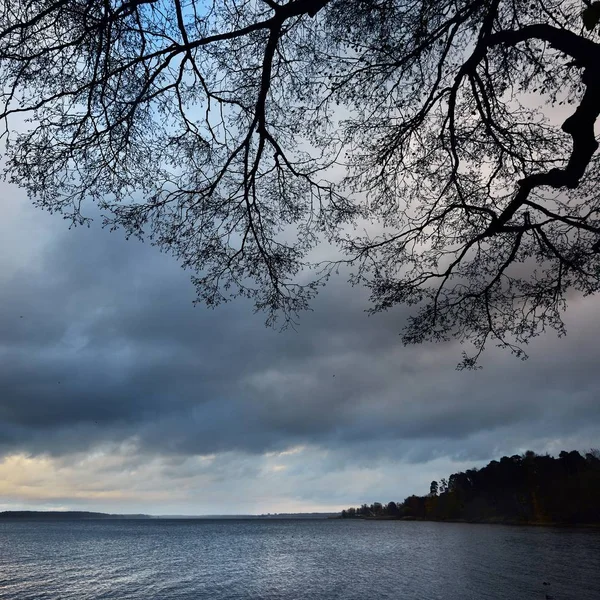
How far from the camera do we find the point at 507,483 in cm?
13562

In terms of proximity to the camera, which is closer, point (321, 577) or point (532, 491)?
point (321, 577)

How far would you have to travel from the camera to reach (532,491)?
122875 mm

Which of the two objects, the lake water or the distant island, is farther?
the distant island

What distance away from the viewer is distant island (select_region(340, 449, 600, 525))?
9912cm

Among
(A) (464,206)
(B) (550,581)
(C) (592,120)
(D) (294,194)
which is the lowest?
(B) (550,581)

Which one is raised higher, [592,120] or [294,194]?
[294,194]

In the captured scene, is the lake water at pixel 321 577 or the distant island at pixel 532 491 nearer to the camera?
the lake water at pixel 321 577

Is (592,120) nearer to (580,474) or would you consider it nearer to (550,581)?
(550,581)

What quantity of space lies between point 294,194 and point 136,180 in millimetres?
2377

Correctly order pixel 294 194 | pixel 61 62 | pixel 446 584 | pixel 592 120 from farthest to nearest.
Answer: pixel 446 584
pixel 294 194
pixel 61 62
pixel 592 120

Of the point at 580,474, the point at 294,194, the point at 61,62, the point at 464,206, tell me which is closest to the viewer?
the point at 61,62

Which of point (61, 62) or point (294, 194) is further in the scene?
point (294, 194)

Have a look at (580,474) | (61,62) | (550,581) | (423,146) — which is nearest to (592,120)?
(423,146)

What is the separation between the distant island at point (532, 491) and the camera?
99125 millimetres
